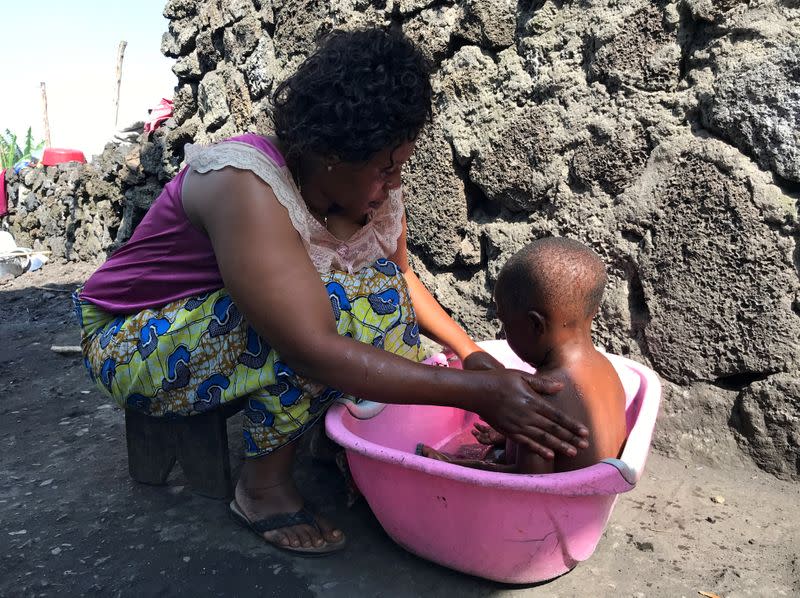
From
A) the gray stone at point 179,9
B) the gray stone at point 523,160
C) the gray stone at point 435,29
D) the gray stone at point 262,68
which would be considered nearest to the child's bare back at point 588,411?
the gray stone at point 523,160

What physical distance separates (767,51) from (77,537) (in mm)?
2091

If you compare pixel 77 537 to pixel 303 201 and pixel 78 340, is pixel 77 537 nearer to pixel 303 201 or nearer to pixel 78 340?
pixel 303 201

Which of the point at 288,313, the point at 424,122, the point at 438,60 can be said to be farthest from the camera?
the point at 438,60

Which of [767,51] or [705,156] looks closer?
[767,51]

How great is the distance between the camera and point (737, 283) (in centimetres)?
182

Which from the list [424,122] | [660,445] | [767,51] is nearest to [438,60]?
[424,122]

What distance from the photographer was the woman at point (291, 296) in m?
1.45

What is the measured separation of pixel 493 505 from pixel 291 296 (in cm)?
59

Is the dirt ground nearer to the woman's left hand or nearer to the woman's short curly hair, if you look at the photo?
the woman's left hand

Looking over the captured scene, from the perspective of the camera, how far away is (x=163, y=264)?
177 centimetres

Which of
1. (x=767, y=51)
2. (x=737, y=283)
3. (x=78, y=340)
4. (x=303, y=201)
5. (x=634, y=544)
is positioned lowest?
(x=78, y=340)

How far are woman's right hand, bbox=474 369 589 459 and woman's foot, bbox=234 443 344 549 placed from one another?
0.55m

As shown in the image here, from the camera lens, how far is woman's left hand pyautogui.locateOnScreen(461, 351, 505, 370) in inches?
71.1

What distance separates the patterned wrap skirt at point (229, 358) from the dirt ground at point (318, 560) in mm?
285
